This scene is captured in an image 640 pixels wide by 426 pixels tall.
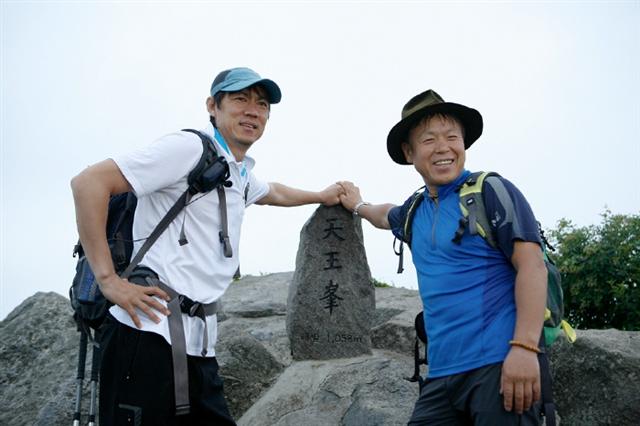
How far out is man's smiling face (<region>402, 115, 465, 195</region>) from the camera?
162 inches

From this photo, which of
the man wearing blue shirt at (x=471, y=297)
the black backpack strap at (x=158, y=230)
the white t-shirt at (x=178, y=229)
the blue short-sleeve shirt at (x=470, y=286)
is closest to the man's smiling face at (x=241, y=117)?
the white t-shirt at (x=178, y=229)

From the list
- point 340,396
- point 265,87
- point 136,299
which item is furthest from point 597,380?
point 136,299

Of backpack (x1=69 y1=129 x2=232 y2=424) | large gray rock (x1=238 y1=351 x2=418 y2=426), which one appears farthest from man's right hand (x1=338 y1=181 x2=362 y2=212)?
backpack (x1=69 y1=129 x2=232 y2=424)

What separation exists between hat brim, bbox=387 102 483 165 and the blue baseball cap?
0.91 m

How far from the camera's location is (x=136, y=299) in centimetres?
368

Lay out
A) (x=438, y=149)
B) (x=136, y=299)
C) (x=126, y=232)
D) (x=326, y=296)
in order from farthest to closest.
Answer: (x=326, y=296) < (x=438, y=149) < (x=126, y=232) < (x=136, y=299)

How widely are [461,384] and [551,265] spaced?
922mm

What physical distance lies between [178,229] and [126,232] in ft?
1.18

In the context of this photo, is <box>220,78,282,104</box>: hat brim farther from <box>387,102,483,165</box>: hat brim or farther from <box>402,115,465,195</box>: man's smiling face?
<box>402,115,465,195</box>: man's smiling face

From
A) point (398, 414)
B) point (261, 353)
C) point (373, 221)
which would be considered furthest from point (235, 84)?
point (261, 353)

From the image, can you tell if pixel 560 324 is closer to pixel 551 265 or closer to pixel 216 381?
pixel 551 265

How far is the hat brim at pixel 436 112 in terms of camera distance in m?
4.30

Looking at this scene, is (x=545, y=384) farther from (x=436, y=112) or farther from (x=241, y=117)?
(x=241, y=117)

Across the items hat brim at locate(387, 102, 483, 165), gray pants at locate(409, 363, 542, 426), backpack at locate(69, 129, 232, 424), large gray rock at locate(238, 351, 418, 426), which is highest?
hat brim at locate(387, 102, 483, 165)
